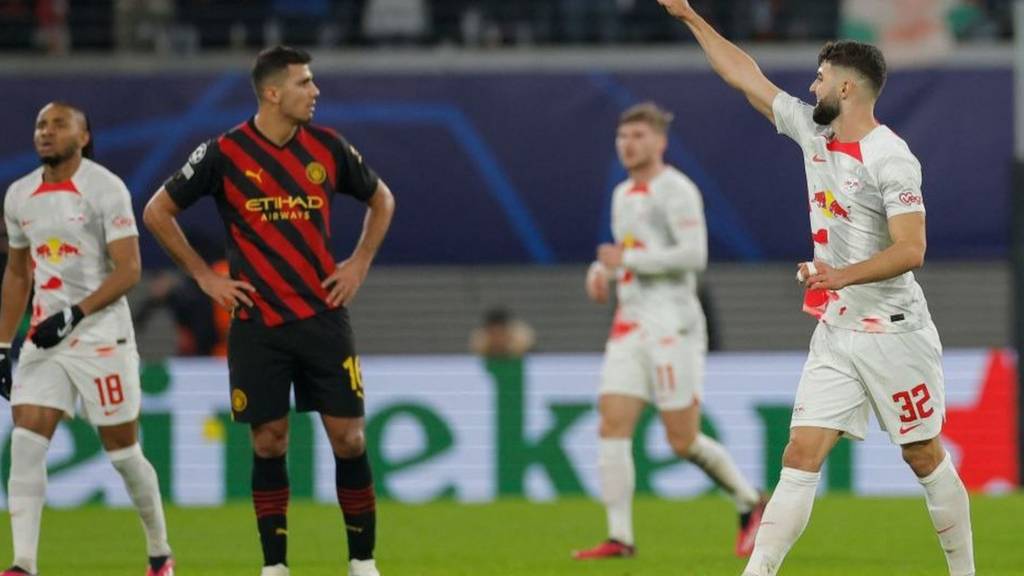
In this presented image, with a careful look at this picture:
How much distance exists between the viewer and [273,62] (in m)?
7.69

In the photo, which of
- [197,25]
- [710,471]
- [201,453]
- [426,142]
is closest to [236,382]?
[710,471]

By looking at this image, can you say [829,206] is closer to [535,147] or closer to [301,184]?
[301,184]

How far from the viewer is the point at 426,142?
16266mm

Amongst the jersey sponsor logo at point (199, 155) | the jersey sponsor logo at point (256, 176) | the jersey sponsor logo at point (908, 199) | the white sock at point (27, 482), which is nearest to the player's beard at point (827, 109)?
the jersey sponsor logo at point (908, 199)

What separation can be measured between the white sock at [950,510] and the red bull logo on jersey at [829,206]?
3.32ft

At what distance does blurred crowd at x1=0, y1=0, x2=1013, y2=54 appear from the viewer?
58.2 feet

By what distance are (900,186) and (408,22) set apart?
1181 cm

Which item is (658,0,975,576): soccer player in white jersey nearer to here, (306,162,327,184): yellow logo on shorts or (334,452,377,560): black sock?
(334,452,377,560): black sock

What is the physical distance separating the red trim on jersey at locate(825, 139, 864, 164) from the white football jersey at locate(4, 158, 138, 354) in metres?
3.12

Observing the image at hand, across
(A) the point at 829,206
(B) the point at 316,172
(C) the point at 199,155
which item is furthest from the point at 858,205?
(C) the point at 199,155

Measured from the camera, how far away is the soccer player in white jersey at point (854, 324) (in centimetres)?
668

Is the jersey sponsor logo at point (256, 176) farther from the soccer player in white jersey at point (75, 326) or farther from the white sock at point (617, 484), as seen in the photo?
the white sock at point (617, 484)

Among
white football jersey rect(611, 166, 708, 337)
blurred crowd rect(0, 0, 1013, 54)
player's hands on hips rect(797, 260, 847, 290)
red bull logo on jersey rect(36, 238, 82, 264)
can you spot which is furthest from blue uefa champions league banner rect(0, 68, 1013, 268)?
player's hands on hips rect(797, 260, 847, 290)

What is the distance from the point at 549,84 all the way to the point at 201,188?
29.0 feet
